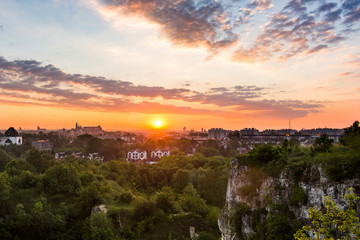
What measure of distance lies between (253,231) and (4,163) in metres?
41.7

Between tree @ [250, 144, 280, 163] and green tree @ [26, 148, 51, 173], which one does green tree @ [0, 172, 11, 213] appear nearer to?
green tree @ [26, 148, 51, 173]

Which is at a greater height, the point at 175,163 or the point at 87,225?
the point at 175,163

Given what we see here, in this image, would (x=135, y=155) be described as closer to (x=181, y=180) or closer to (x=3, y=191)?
(x=181, y=180)

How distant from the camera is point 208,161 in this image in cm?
5062

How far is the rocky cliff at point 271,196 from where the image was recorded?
460 inches

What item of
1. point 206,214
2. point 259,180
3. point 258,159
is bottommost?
point 206,214

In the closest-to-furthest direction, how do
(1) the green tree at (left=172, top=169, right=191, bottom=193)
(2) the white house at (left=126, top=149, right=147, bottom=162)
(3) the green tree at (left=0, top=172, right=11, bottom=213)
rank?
(3) the green tree at (left=0, top=172, right=11, bottom=213)
(1) the green tree at (left=172, top=169, right=191, bottom=193)
(2) the white house at (left=126, top=149, right=147, bottom=162)

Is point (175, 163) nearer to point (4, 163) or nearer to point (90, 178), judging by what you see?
point (90, 178)

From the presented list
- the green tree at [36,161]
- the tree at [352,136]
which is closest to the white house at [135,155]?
the green tree at [36,161]

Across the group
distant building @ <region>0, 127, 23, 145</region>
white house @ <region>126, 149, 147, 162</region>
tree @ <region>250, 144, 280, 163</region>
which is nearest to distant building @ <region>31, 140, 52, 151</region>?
distant building @ <region>0, 127, 23, 145</region>

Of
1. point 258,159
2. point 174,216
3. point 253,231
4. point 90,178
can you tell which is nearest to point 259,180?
point 258,159

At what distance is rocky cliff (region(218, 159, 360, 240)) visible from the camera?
1169 cm

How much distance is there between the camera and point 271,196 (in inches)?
576

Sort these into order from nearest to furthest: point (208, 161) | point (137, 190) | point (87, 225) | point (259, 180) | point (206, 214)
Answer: point (259, 180)
point (87, 225)
point (206, 214)
point (137, 190)
point (208, 161)
